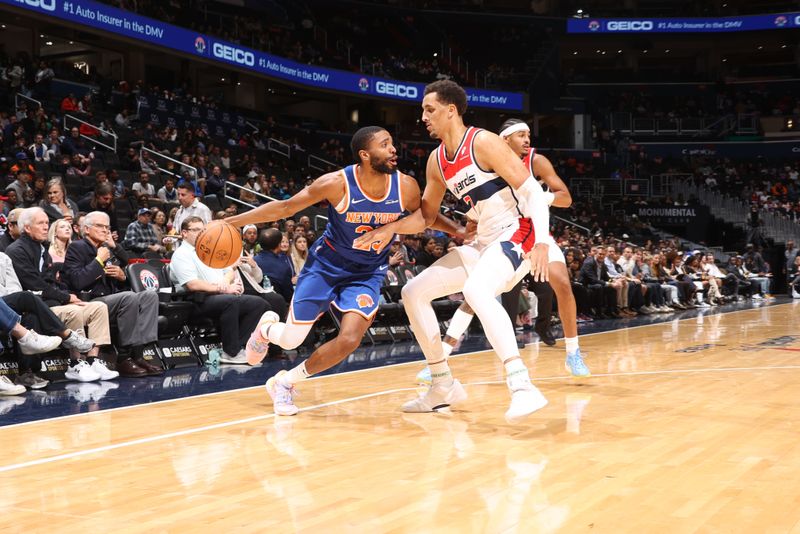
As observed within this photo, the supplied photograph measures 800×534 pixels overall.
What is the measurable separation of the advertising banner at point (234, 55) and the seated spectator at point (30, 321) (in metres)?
12.2

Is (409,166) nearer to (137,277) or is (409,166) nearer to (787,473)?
(137,277)

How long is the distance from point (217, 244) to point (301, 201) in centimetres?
55

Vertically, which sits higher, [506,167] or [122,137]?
[122,137]

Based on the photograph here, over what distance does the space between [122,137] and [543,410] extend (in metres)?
14.5

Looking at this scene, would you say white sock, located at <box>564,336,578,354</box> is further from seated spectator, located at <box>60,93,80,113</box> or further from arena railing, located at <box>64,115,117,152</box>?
seated spectator, located at <box>60,93,80,113</box>

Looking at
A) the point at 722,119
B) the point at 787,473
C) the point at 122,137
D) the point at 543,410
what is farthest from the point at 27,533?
the point at 722,119

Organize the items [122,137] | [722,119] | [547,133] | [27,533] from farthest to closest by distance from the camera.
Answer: [547,133], [722,119], [122,137], [27,533]

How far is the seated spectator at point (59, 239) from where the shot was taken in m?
6.70

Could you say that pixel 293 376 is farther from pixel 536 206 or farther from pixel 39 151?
pixel 39 151

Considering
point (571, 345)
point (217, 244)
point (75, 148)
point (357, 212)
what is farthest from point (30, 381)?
point (75, 148)

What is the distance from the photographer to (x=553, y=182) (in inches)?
227

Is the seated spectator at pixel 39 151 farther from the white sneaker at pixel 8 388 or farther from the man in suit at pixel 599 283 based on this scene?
the man in suit at pixel 599 283

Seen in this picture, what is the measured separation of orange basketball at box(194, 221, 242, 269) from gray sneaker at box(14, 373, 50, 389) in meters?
2.10

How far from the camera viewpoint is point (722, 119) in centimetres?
3156
